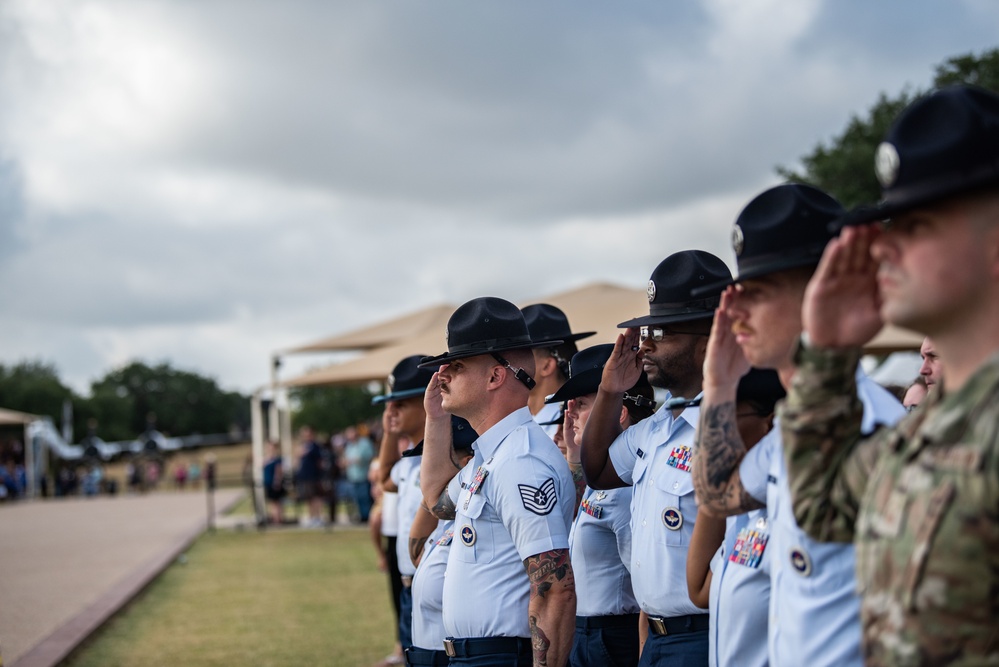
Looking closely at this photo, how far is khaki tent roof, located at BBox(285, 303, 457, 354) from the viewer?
18.5 m

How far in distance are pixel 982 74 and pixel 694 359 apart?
12.4 m

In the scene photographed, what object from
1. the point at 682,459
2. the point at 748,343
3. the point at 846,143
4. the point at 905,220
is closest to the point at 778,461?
the point at 748,343

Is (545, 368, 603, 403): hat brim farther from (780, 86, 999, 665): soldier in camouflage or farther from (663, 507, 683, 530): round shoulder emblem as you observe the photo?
(780, 86, 999, 665): soldier in camouflage

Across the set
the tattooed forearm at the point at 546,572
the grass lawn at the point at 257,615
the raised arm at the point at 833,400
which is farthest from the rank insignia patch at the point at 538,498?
the grass lawn at the point at 257,615

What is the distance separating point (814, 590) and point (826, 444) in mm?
348

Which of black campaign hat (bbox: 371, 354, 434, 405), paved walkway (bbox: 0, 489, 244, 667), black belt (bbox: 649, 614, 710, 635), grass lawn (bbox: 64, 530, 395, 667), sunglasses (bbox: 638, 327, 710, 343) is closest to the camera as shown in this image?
black belt (bbox: 649, 614, 710, 635)

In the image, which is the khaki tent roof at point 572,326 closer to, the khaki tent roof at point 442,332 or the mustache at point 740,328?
the khaki tent roof at point 442,332

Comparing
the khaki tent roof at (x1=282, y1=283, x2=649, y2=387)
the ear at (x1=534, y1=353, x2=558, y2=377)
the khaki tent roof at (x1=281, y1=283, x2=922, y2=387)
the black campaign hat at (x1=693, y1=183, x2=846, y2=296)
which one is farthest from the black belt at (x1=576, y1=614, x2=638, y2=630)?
the khaki tent roof at (x1=282, y1=283, x2=649, y2=387)

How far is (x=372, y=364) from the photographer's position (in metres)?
14.9

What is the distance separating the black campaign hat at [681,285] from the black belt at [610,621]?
1.35 m

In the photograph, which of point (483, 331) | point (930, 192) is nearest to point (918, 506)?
point (930, 192)

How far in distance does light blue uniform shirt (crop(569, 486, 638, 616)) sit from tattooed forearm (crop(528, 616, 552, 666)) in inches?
30.3

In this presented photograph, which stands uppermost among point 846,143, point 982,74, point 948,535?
point 846,143

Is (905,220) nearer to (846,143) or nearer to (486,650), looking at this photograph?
(486,650)
